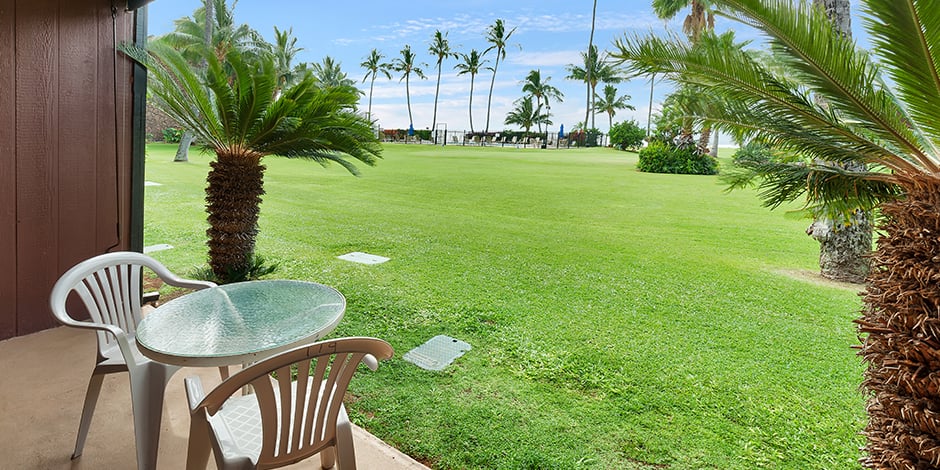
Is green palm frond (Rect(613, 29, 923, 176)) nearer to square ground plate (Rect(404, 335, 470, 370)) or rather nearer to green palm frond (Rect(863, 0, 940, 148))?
green palm frond (Rect(863, 0, 940, 148))

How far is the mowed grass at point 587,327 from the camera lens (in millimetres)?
2633

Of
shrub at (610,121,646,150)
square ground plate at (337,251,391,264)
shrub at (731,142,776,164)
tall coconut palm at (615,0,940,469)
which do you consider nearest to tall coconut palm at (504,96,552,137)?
shrub at (610,121,646,150)

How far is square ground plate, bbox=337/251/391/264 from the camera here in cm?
645

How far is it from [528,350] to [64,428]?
2.73m

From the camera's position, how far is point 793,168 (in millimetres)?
2662

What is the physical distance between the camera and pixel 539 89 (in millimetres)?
40625

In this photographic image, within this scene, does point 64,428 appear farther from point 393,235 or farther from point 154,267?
point 393,235

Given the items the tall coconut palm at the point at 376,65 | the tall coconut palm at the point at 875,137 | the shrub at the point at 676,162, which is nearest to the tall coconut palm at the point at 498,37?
the tall coconut palm at the point at 376,65

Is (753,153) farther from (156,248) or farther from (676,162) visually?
(676,162)

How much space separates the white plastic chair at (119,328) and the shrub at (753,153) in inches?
121

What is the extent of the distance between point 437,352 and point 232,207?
8.96ft

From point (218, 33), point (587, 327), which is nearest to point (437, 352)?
point (587, 327)

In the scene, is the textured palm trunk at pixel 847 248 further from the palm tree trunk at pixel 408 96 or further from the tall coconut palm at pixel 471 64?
the tall coconut palm at pixel 471 64

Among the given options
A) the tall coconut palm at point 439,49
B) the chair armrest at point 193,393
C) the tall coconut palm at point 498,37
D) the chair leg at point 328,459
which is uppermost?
the tall coconut palm at point 498,37
